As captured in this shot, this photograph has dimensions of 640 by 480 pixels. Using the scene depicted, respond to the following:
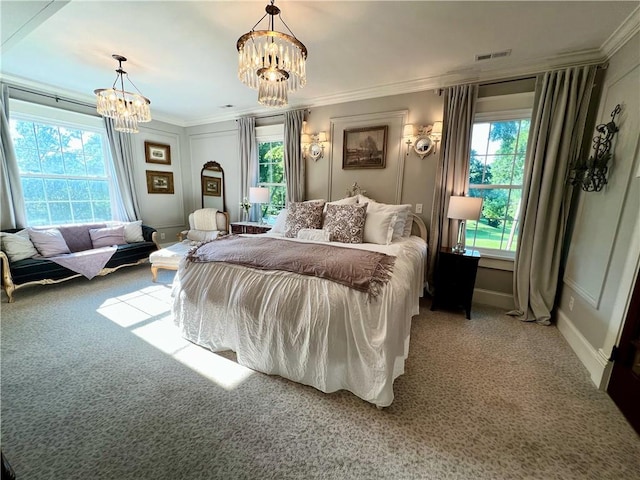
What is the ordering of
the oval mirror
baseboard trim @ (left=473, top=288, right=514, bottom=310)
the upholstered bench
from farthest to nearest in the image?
the upholstered bench
the oval mirror
baseboard trim @ (left=473, top=288, right=514, bottom=310)

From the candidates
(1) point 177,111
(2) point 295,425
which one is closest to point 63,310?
(2) point 295,425

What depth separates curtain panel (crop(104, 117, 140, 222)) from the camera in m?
4.20

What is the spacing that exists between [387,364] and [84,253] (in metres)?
4.16

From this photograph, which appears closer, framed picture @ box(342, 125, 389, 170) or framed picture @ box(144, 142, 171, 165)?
framed picture @ box(342, 125, 389, 170)

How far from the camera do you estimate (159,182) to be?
16.4 feet

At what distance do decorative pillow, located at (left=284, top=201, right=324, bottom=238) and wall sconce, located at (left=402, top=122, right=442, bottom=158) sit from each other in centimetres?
141

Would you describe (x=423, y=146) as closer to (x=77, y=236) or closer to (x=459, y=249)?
(x=459, y=249)

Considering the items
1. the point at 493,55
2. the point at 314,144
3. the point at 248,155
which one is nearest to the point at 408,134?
the point at 493,55

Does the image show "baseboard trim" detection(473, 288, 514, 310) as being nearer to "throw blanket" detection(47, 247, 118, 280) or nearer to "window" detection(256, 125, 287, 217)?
"window" detection(256, 125, 287, 217)

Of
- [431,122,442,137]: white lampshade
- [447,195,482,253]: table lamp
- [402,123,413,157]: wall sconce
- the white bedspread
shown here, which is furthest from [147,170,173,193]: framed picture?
[447,195,482,253]: table lamp

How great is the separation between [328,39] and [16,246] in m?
4.24

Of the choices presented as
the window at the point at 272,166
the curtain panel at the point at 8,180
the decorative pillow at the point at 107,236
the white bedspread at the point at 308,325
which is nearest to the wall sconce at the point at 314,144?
the window at the point at 272,166

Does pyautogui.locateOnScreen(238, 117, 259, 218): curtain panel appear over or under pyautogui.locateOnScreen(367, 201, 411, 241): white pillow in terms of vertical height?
over

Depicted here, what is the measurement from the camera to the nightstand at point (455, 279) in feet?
8.96
